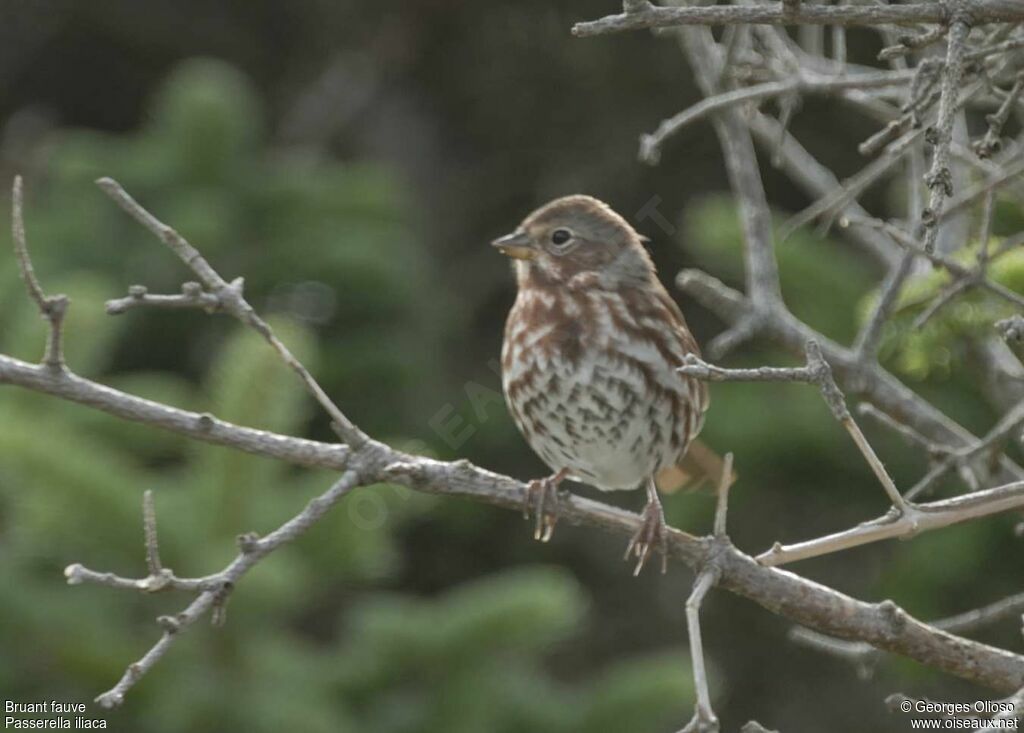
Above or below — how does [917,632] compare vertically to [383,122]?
below

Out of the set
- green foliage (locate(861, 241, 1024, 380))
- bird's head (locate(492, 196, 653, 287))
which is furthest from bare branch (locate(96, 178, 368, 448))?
bird's head (locate(492, 196, 653, 287))

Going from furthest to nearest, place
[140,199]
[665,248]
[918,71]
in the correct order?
[665,248] → [140,199] → [918,71]

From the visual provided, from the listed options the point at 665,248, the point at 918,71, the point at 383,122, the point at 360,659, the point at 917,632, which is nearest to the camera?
the point at 918,71

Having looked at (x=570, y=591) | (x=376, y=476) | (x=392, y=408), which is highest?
(x=392, y=408)

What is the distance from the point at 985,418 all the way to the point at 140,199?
10.7ft

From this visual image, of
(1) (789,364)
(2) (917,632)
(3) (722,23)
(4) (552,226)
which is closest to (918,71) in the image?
(3) (722,23)

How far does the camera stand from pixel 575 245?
4.57 meters

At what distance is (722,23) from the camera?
2.35 meters

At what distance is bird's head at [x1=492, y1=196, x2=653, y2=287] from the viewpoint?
4547mm

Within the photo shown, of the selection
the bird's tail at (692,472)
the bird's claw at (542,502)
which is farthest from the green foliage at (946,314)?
the bird's claw at (542,502)

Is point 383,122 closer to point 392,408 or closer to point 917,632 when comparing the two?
point 392,408

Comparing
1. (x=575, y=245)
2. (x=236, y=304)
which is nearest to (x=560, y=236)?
(x=575, y=245)

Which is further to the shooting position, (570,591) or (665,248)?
(665,248)

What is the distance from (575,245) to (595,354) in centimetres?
40
